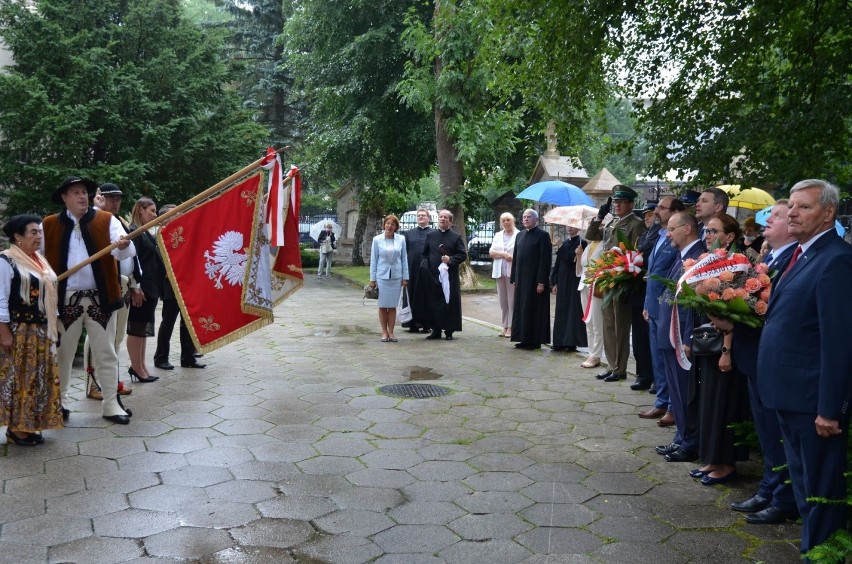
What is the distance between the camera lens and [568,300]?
34.7 feet

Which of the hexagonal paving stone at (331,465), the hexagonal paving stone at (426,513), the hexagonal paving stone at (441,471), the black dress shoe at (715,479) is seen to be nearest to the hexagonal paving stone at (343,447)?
the hexagonal paving stone at (331,465)

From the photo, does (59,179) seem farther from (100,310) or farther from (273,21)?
(273,21)

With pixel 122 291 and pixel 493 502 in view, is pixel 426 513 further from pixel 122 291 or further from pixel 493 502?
pixel 122 291

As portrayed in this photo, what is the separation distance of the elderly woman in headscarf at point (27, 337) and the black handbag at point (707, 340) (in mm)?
4859

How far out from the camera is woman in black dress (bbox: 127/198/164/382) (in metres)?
8.27

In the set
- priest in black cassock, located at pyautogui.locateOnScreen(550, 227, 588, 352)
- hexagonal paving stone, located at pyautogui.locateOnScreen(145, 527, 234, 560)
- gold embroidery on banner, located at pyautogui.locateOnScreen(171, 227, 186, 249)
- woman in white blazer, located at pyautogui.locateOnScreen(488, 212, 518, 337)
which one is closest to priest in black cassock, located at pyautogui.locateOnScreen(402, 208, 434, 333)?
woman in white blazer, located at pyautogui.locateOnScreen(488, 212, 518, 337)

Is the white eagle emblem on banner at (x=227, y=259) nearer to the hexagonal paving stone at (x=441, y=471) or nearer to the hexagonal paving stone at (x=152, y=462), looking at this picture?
the hexagonal paving stone at (x=152, y=462)

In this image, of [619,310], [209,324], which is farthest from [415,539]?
[619,310]

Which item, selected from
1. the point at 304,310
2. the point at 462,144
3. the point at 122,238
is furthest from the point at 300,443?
the point at 462,144

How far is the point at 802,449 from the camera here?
390 centimetres

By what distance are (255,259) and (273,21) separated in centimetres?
3326

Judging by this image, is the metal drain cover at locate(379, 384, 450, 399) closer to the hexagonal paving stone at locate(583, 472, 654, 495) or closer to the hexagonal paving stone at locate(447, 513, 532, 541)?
the hexagonal paving stone at locate(583, 472, 654, 495)

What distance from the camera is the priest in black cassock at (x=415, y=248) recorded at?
477 inches

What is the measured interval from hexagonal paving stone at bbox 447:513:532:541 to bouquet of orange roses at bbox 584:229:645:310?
3859 mm
